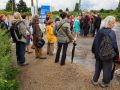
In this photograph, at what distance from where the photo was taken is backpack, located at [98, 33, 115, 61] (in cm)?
881

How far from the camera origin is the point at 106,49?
8.87 meters

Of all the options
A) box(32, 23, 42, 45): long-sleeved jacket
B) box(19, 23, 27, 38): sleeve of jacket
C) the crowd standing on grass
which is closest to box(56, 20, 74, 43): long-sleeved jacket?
the crowd standing on grass

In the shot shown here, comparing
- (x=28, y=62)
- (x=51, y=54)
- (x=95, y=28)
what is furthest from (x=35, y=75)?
(x=95, y=28)

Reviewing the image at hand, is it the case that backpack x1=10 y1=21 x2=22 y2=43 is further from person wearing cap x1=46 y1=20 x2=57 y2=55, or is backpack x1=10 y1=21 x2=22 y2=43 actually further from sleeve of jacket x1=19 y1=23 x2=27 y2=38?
person wearing cap x1=46 y1=20 x2=57 y2=55

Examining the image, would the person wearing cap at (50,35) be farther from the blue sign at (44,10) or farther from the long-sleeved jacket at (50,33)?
the blue sign at (44,10)

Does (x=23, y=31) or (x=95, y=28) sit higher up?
(x=23, y=31)

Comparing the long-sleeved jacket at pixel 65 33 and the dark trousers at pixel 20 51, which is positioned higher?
the long-sleeved jacket at pixel 65 33

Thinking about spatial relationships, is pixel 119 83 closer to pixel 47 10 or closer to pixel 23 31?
pixel 23 31

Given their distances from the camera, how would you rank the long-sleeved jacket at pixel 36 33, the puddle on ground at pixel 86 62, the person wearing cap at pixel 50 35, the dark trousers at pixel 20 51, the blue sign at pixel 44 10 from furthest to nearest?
the blue sign at pixel 44 10 < the person wearing cap at pixel 50 35 < the long-sleeved jacket at pixel 36 33 < the puddle on ground at pixel 86 62 < the dark trousers at pixel 20 51

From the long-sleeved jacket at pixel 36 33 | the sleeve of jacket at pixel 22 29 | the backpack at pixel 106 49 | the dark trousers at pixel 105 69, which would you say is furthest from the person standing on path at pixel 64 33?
the backpack at pixel 106 49

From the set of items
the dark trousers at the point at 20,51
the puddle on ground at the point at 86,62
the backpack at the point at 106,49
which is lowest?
the puddle on ground at the point at 86,62

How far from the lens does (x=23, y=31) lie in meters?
11.5

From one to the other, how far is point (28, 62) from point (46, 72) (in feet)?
5.80

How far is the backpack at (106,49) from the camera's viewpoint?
8812 mm
